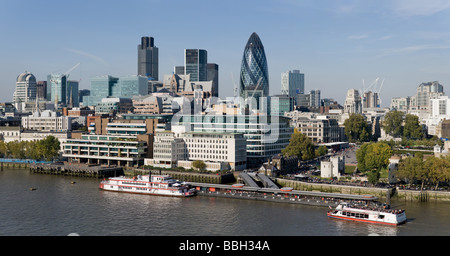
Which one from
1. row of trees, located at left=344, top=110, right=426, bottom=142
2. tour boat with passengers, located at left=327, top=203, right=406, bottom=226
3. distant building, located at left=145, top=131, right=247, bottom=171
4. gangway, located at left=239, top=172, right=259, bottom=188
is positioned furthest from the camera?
row of trees, located at left=344, top=110, right=426, bottom=142

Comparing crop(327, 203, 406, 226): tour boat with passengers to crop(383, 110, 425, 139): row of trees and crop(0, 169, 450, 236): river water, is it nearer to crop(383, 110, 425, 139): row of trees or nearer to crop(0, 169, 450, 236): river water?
crop(0, 169, 450, 236): river water

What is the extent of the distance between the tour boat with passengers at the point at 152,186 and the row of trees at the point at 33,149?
100 ft

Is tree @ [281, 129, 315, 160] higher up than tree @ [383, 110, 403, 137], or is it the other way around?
tree @ [383, 110, 403, 137]

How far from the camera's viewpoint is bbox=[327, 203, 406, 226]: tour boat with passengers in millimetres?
45875

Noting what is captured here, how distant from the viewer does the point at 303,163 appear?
8906 centimetres

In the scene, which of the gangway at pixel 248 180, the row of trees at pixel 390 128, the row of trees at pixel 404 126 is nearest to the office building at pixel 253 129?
the gangway at pixel 248 180

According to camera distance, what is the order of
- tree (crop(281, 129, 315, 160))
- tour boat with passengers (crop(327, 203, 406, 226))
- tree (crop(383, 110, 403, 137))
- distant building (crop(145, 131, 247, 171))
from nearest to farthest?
1. tour boat with passengers (crop(327, 203, 406, 226))
2. distant building (crop(145, 131, 247, 171))
3. tree (crop(281, 129, 315, 160))
4. tree (crop(383, 110, 403, 137))

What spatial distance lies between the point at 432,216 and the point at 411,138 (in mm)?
90385

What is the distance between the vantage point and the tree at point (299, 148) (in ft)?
282

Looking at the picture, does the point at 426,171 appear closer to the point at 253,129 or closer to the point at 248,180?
the point at 248,180

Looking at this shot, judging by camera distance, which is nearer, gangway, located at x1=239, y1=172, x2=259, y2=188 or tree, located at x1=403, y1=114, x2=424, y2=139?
gangway, located at x1=239, y1=172, x2=259, y2=188

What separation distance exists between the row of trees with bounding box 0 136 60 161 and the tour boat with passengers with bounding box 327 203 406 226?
59743 millimetres

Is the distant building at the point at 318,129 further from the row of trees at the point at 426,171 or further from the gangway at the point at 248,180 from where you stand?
the row of trees at the point at 426,171

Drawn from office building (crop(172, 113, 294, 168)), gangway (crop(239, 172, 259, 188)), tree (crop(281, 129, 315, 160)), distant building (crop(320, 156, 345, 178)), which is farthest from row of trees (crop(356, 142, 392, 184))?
office building (crop(172, 113, 294, 168))
